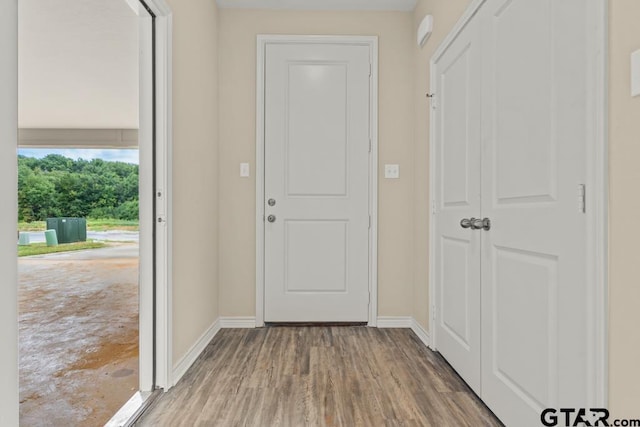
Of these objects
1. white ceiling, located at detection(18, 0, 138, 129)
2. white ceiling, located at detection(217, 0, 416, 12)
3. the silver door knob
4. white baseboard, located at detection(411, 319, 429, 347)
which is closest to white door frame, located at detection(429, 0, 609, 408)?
the silver door knob

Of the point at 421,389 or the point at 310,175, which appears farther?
the point at 310,175

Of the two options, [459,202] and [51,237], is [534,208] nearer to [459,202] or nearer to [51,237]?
A: [459,202]

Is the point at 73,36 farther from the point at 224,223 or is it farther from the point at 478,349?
the point at 478,349

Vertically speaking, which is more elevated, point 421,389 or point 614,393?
point 614,393

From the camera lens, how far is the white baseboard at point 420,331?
2778mm

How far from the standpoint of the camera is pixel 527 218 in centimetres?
150

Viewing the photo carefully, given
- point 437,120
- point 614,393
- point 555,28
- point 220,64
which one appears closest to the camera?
point 614,393

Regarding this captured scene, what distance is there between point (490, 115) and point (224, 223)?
213 centimetres

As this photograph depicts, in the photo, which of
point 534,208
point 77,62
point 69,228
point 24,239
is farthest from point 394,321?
point 69,228

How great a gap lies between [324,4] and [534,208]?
2.44 meters

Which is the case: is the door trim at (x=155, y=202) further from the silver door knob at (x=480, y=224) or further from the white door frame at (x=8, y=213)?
the silver door knob at (x=480, y=224)

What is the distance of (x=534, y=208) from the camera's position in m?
1.46

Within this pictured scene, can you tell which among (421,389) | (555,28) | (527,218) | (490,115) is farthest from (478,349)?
(555,28)

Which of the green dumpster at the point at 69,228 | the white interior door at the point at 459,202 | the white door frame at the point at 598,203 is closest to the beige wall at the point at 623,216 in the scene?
the white door frame at the point at 598,203
